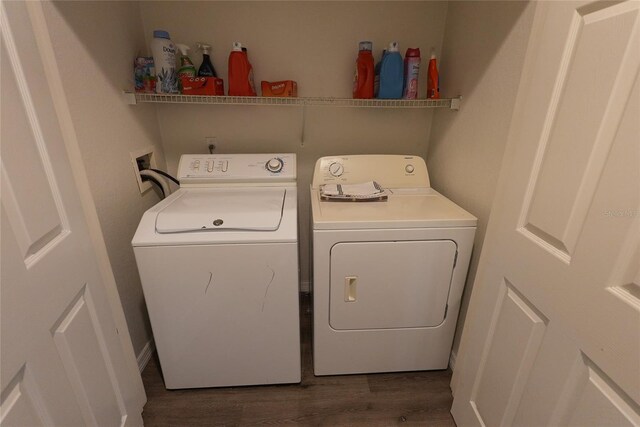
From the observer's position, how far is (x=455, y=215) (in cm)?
143

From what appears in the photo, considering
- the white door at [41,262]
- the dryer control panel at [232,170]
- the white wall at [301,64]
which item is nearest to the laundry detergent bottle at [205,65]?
the white wall at [301,64]

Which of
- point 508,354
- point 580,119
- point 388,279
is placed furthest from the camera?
point 388,279

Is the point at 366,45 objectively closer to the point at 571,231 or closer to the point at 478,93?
the point at 478,93

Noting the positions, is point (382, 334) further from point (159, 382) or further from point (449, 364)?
point (159, 382)

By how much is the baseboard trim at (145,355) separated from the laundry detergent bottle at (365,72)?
198 cm

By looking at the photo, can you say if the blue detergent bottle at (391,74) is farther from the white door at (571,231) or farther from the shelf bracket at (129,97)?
the shelf bracket at (129,97)

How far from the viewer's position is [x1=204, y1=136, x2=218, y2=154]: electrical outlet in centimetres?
204

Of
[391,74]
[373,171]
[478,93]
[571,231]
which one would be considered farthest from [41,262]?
[478,93]

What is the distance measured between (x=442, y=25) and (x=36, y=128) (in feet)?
6.84

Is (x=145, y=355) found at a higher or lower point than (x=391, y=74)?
lower

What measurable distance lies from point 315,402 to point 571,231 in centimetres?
144

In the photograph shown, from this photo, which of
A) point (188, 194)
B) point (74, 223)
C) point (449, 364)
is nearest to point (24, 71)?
point (74, 223)

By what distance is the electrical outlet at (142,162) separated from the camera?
1.65m

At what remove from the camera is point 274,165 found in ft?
5.87
